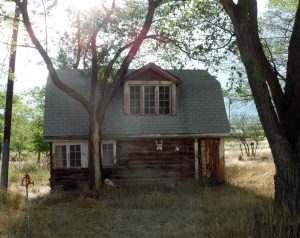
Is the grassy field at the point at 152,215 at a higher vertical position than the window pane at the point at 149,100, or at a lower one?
lower

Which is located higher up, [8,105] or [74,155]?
[8,105]

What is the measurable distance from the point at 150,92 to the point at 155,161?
3.10 meters

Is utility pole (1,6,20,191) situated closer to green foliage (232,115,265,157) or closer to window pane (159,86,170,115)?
window pane (159,86,170,115)

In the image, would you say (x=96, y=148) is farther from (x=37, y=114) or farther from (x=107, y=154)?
(x=37, y=114)

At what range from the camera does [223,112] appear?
20.2m

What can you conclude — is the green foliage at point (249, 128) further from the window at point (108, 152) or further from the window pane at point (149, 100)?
the window at point (108, 152)

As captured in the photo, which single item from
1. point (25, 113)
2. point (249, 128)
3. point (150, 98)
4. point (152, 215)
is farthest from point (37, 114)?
point (152, 215)

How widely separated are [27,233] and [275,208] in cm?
550

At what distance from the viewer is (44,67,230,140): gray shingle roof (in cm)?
1902

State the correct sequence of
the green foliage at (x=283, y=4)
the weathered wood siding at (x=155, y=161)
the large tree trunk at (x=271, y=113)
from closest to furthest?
the large tree trunk at (x=271, y=113) → the weathered wood siding at (x=155, y=161) → the green foliage at (x=283, y=4)

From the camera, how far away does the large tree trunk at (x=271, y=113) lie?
9.80m

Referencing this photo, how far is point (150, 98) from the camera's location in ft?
66.2

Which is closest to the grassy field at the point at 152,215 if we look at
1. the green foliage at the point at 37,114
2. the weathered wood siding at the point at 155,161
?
the weathered wood siding at the point at 155,161

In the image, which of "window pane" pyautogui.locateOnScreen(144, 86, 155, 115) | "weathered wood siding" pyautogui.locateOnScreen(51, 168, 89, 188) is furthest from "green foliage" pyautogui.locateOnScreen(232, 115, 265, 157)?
"weathered wood siding" pyautogui.locateOnScreen(51, 168, 89, 188)
